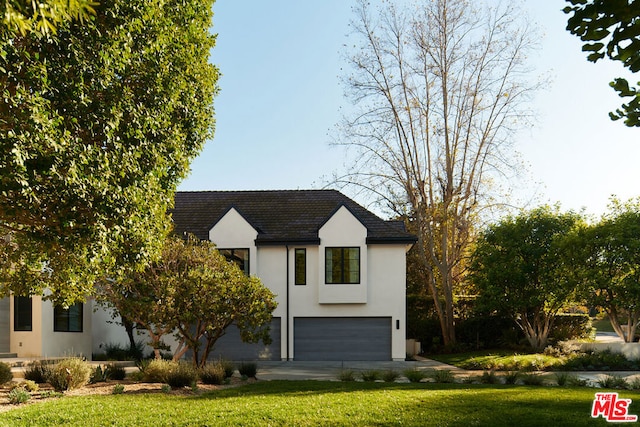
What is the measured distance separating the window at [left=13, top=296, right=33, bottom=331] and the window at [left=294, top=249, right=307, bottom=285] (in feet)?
35.5

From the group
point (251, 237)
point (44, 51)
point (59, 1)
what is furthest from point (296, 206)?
point (59, 1)

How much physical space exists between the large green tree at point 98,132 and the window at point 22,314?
41.7 feet

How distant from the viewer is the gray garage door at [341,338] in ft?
92.8

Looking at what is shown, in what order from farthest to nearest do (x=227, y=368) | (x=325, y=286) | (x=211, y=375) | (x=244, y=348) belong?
1. (x=244, y=348)
2. (x=325, y=286)
3. (x=227, y=368)
4. (x=211, y=375)

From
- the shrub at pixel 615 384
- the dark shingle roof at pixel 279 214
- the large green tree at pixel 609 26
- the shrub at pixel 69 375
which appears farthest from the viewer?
the dark shingle roof at pixel 279 214

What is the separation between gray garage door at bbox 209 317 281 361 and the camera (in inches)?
1113

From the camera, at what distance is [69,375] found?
14922 millimetres

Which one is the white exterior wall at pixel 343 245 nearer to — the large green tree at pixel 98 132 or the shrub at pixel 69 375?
the shrub at pixel 69 375

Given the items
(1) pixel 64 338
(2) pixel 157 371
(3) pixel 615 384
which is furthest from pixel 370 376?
(1) pixel 64 338

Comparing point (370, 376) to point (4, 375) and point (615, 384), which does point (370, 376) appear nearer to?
point (615, 384)

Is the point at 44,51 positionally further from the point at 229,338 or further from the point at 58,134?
the point at 229,338

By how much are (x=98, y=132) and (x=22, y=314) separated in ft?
56.2

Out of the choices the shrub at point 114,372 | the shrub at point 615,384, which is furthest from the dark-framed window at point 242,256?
the shrub at point 615,384

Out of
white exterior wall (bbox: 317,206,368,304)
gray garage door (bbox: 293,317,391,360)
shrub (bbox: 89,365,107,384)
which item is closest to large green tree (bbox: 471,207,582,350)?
gray garage door (bbox: 293,317,391,360)
